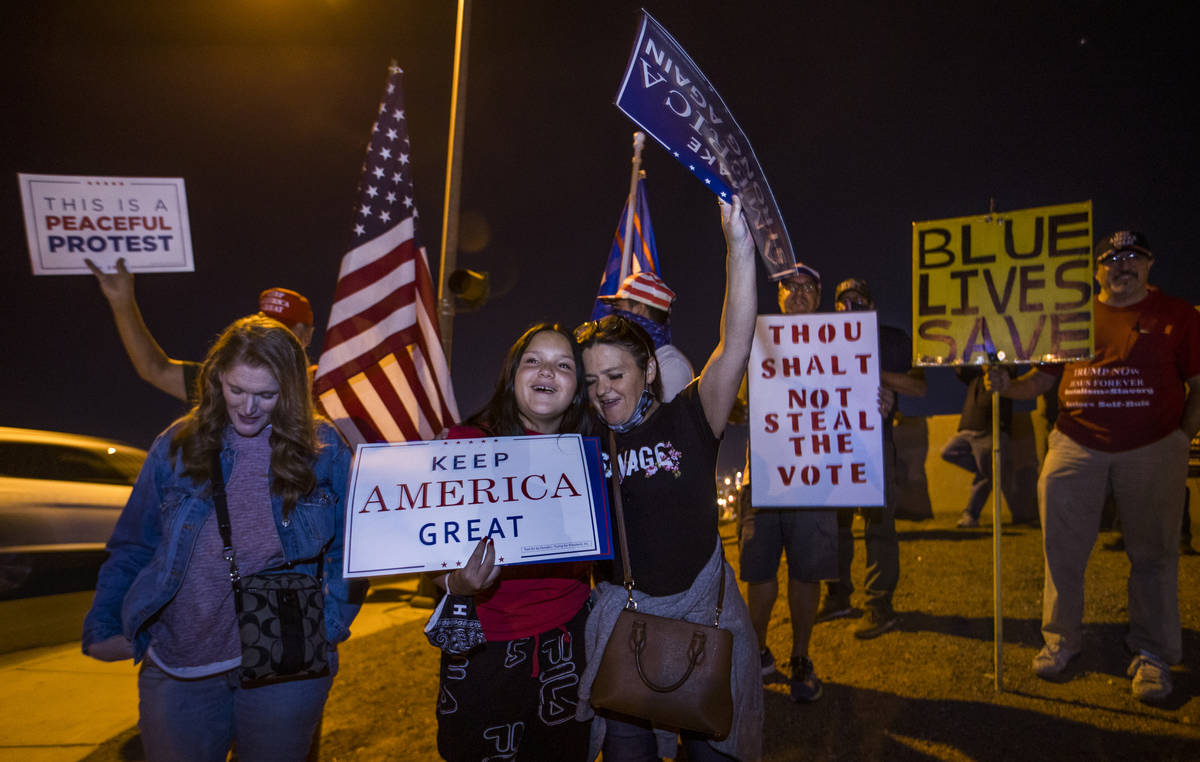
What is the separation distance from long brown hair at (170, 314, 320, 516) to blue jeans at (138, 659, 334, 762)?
0.58 m

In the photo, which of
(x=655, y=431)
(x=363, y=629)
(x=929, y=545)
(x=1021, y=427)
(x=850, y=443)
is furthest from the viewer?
(x=1021, y=427)

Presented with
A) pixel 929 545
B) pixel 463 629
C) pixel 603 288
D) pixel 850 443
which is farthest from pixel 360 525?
pixel 929 545

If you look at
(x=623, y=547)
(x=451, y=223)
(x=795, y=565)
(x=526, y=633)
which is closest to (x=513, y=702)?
(x=526, y=633)

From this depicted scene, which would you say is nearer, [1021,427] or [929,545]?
[929,545]

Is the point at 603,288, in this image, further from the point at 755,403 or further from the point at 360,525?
the point at 360,525

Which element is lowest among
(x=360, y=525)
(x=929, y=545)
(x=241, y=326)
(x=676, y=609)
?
(x=929, y=545)

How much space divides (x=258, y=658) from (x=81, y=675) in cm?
424

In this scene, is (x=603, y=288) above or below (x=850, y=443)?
above

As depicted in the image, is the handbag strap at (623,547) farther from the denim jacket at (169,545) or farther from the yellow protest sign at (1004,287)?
the yellow protest sign at (1004,287)

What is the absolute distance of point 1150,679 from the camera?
374 cm

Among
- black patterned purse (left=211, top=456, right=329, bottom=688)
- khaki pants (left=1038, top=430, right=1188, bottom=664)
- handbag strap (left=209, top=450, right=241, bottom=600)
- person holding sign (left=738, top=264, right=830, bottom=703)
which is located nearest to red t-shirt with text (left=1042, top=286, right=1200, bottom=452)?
khaki pants (left=1038, top=430, right=1188, bottom=664)

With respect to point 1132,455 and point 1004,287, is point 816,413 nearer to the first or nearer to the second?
point 1004,287

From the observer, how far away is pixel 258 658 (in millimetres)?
1947

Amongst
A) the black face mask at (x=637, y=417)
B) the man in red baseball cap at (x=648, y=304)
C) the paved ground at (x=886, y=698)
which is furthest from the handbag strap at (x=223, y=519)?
the paved ground at (x=886, y=698)
